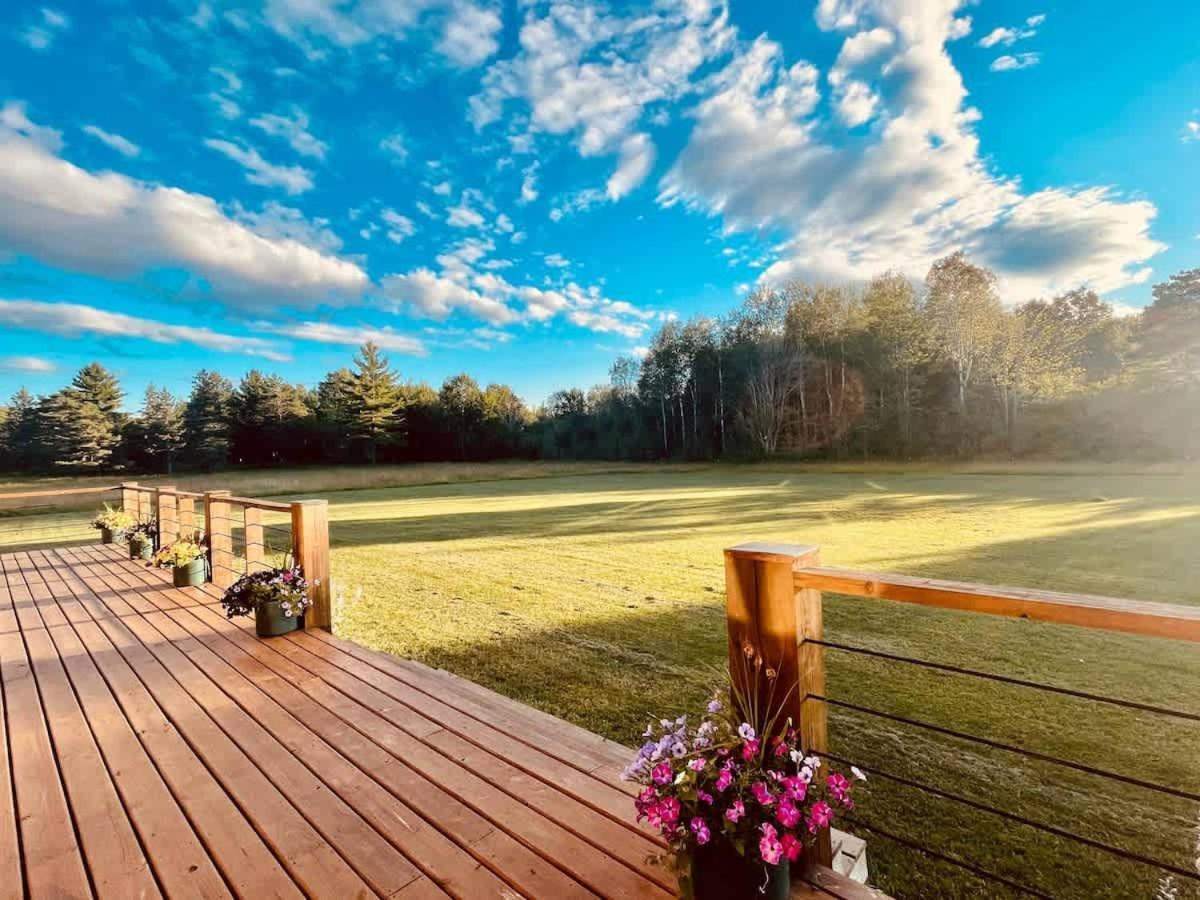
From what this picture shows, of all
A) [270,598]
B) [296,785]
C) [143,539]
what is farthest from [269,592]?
[143,539]

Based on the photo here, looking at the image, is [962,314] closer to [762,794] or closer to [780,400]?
[780,400]

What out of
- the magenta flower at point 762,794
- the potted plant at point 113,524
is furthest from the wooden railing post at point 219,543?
the magenta flower at point 762,794

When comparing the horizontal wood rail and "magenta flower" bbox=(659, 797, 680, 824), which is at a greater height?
the horizontal wood rail

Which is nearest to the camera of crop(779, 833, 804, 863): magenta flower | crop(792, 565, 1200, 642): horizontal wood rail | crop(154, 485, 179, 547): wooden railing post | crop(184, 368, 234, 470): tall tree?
crop(792, 565, 1200, 642): horizontal wood rail

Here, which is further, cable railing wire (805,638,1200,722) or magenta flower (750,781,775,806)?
magenta flower (750,781,775,806)

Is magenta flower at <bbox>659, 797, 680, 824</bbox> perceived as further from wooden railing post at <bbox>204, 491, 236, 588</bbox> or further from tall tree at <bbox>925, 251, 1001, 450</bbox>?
tall tree at <bbox>925, 251, 1001, 450</bbox>

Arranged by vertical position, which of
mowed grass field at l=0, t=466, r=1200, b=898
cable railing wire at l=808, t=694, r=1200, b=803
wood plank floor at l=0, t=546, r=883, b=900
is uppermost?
cable railing wire at l=808, t=694, r=1200, b=803

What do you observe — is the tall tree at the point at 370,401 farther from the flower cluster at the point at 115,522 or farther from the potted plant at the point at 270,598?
the potted plant at the point at 270,598

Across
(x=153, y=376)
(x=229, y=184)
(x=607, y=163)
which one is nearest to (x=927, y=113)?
(x=607, y=163)

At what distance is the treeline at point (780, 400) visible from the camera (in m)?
21.8

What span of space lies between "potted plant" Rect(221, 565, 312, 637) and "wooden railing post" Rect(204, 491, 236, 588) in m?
1.68

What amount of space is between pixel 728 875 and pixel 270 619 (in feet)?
10.8

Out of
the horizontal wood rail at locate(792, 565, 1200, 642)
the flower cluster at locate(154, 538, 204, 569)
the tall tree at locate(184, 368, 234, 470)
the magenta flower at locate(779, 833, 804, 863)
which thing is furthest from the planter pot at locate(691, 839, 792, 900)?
the tall tree at locate(184, 368, 234, 470)

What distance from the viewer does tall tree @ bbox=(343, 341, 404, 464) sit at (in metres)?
34.4
